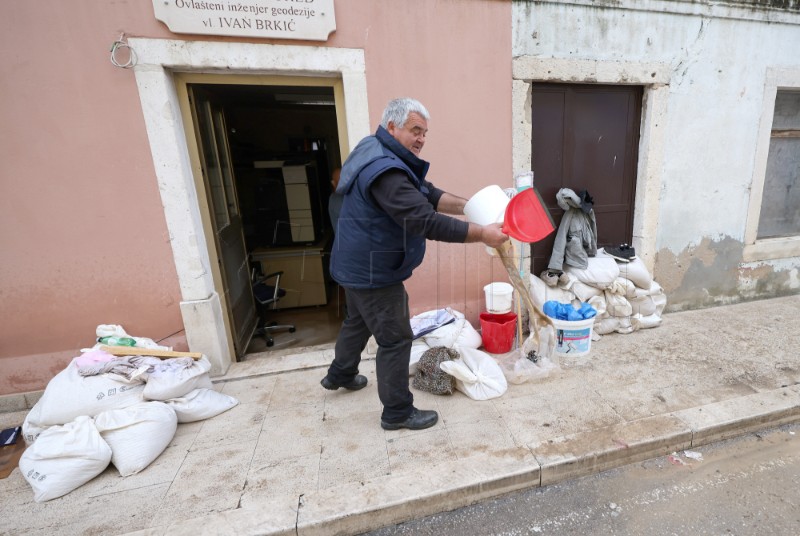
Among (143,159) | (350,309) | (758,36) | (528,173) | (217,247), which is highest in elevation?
(758,36)

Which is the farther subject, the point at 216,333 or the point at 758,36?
the point at 758,36

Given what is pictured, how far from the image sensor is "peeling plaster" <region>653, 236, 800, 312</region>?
4.13m

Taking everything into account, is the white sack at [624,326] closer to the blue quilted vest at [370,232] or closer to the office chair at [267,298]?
the blue quilted vest at [370,232]

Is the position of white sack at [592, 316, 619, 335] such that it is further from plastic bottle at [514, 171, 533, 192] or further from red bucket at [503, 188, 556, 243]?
red bucket at [503, 188, 556, 243]

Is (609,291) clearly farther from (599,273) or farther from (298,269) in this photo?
(298,269)

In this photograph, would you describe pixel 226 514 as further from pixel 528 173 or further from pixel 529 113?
pixel 529 113

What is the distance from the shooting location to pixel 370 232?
2.08m

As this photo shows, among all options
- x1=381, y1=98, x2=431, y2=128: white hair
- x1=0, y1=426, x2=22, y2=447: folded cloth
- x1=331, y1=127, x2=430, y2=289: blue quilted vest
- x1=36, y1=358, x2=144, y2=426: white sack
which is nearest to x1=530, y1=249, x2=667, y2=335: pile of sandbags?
x1=331, y1=127, x2=430, y2=289: blue quilted vest

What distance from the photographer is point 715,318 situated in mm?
4023

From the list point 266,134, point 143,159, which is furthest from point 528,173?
point 266,134

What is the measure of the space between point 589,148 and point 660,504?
308 centimetres

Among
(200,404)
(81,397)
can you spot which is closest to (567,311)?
(200,404)

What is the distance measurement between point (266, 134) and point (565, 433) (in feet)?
21.0

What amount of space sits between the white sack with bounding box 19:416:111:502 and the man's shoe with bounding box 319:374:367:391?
130cm
